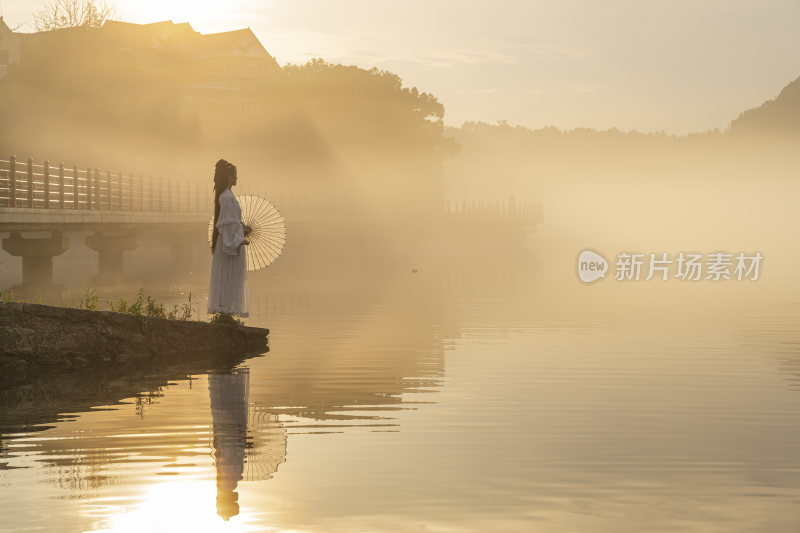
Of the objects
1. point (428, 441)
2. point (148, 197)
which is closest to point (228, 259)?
point (428, 441)

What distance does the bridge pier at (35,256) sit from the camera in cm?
3409

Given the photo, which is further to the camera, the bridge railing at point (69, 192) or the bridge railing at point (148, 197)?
the bridge railing at point (148, 197)

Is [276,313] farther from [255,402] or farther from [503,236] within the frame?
[503,236]

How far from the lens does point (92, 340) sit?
15867 mm

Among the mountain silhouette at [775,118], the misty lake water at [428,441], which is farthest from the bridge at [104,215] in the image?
the mountain silhouette at [775,118]

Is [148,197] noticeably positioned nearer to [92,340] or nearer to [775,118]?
[92,340]

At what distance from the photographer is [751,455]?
10156mm

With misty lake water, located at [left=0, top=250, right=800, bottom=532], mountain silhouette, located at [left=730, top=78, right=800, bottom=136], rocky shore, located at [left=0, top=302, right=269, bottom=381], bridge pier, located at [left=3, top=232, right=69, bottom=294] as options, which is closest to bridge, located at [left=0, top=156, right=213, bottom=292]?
bridge pier, located at [left=3, top=232, right=69, bottom=294]

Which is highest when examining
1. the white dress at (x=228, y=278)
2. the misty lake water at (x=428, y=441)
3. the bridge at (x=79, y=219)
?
the bridge at (x=79, y=219)

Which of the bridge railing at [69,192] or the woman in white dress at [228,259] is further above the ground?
the bridge railing at [69,192]

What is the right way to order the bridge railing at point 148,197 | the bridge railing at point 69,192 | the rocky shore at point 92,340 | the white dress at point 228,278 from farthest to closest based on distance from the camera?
the bridge railing at point 148,197 < the bridge railing at point 69,192 < the white dress at point 228,278 < the rocky shore at point 92,340

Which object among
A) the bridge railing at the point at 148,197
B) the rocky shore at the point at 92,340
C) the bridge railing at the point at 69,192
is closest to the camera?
the rocky shore at the point at 92,340

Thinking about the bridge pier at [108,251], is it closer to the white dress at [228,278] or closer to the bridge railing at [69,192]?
the bridge railing at [69,192]

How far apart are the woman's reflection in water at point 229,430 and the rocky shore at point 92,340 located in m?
1.28
